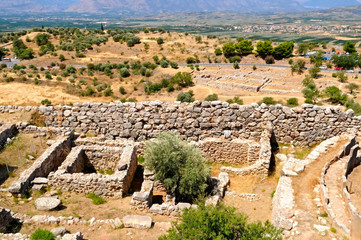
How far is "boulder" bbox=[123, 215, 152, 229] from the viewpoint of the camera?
8.80 metres

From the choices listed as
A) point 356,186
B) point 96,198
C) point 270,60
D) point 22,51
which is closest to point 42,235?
point 96,198

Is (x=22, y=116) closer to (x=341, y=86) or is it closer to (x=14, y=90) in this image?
(x=14, y=90)

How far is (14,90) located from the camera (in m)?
41.7

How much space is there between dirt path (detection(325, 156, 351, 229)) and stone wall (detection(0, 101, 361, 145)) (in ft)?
7.89

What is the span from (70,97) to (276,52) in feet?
168

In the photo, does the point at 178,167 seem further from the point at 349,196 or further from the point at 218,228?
the point at 349,196

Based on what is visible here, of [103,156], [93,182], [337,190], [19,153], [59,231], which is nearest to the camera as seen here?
[59,231]

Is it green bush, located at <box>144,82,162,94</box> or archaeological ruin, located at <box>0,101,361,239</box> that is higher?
archaeological ruin, located at <box>0,101,361,239</box>

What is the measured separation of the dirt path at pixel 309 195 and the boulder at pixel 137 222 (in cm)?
430

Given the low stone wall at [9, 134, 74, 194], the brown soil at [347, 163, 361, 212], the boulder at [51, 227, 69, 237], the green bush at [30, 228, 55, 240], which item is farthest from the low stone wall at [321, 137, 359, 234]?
the low stone wall at [9, 134, 74, 194]

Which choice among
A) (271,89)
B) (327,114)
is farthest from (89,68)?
(327,114)

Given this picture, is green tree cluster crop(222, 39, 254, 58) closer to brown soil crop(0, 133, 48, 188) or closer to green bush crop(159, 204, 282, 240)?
brown soil crop(0, 133, 48, 188)

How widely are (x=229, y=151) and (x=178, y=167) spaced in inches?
150

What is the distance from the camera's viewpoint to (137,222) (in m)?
8.86
